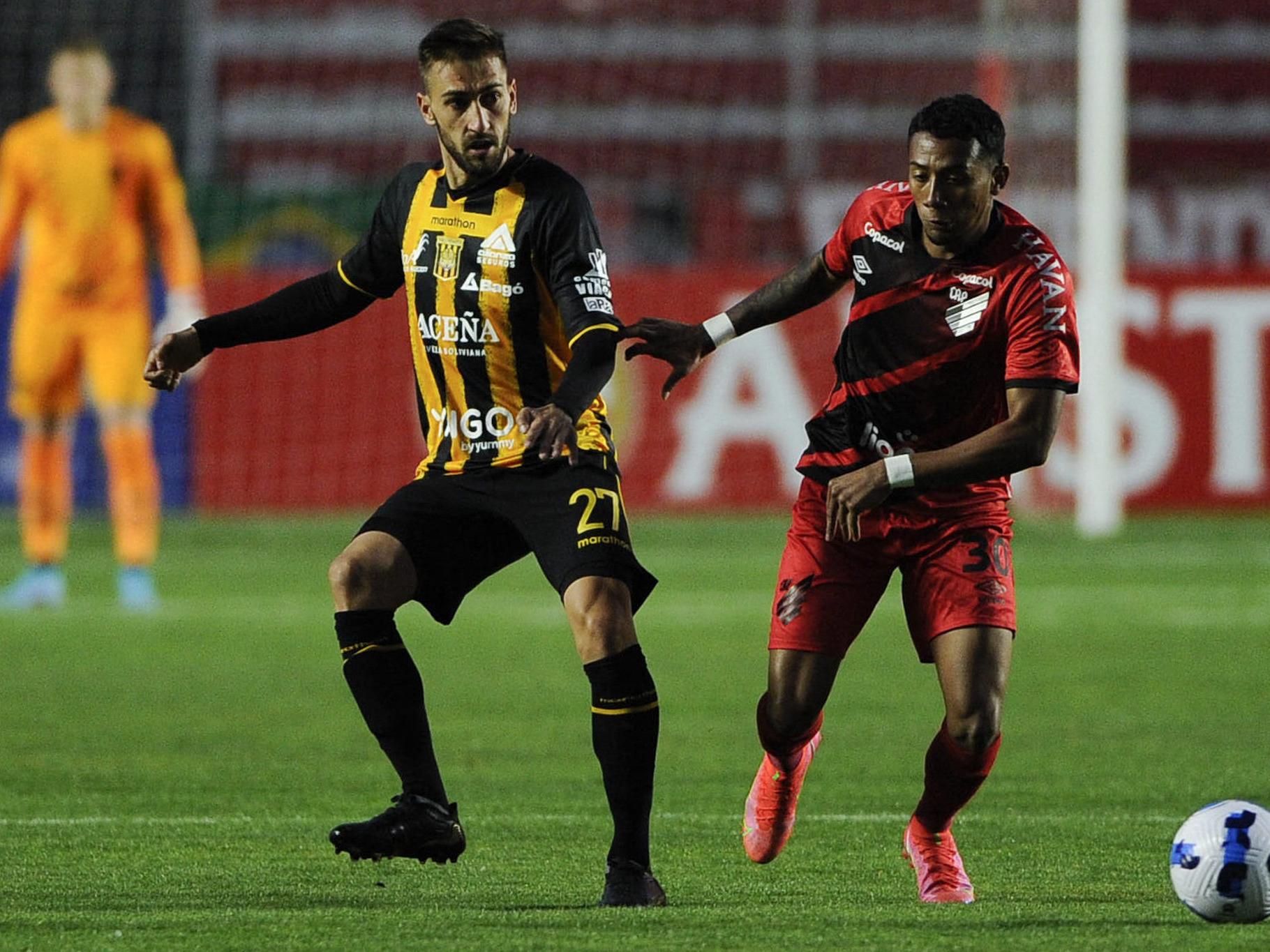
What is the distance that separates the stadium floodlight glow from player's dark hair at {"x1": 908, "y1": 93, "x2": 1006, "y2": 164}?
9295 millimetres

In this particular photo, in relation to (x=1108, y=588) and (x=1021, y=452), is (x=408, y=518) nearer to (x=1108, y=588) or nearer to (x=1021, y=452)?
(x=1021, y=452)

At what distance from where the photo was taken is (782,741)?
214 inches

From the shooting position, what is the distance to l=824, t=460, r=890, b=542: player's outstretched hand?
15.9 ft

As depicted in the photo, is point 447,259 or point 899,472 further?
point 447,259

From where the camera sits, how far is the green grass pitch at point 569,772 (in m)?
4.55

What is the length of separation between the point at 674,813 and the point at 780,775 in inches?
29.7

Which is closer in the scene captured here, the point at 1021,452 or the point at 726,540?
the point at 1021,452

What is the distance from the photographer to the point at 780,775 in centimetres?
542

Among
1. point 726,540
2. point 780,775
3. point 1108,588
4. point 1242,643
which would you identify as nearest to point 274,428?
point 726,540

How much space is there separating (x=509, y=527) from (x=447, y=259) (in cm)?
62

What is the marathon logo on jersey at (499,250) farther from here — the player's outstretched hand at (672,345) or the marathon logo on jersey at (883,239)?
the marathon logo on jersey at (883,239)

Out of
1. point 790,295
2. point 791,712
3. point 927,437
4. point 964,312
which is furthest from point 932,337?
point 791,712

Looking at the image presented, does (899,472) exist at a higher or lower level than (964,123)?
lower

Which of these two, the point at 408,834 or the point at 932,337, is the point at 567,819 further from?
the point at 932,337
